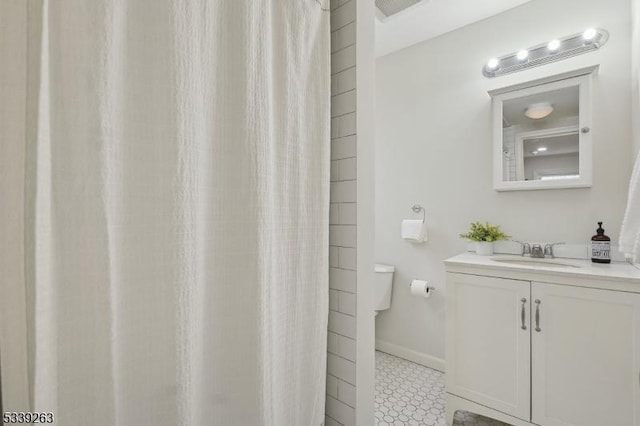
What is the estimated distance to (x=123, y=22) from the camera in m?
0.63

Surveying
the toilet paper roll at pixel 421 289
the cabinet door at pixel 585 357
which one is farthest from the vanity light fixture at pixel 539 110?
the toilet paper roll at pixel 421 289

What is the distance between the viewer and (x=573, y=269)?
1.47 meters

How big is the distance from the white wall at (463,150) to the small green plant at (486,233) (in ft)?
0.26

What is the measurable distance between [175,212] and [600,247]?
2.11 m

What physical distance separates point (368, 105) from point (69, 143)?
906 mm

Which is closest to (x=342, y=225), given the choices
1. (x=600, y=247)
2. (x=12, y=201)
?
(x=12, y=201)

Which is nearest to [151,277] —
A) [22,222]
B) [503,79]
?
[22,222]

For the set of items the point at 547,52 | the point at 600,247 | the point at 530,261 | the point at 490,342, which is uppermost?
the point at 547,52

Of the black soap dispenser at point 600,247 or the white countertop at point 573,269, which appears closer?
the white countertop at point 573,269

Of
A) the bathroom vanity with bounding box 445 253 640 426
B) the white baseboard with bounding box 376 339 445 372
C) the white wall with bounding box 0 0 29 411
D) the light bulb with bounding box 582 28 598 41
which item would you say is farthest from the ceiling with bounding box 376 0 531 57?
the white baseboard with bounding box 376 339 445 372

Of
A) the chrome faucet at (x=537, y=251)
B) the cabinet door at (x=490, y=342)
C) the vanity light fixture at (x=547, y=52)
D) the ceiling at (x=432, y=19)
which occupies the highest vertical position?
the ceiling at (x=432, y=19)

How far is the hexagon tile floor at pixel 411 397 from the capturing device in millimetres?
1720

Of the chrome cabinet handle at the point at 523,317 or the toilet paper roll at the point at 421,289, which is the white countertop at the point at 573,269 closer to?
the chrome cabinet handle at the point at 523,317

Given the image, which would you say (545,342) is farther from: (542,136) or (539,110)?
(539,110)
